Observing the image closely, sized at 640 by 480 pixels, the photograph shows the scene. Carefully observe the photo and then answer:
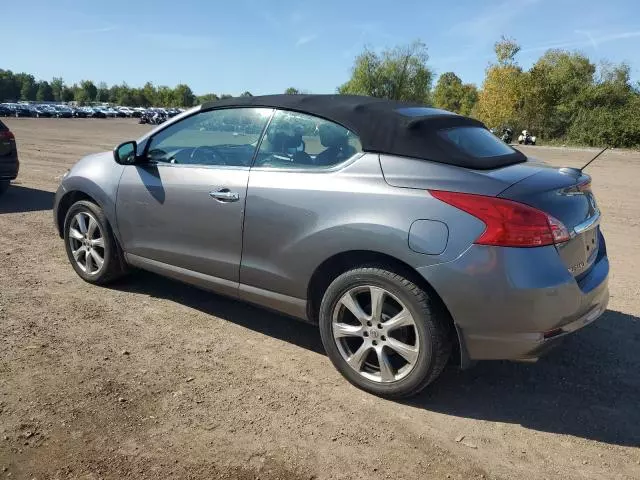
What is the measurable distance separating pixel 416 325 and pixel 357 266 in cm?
49

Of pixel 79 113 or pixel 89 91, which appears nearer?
pixel 79 113

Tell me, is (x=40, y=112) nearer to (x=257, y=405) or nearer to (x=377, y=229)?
(x=257, y=405)

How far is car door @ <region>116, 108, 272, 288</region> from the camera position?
371cm

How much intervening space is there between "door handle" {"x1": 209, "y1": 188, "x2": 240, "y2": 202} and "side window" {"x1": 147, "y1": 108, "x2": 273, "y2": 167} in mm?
216

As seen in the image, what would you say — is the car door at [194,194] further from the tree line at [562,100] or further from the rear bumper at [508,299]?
the tree line at [562,100]

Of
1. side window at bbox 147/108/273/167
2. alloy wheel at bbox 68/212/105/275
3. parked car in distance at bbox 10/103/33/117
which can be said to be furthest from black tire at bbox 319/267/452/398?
parked car in distance at bbox 10/103/33/117

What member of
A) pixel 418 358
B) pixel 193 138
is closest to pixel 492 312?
pixel 418 358

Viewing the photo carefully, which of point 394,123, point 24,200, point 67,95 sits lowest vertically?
point 24,200

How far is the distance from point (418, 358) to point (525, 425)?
0.69 metres

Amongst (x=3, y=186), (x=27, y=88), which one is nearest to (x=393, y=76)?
(x=3, y=186)

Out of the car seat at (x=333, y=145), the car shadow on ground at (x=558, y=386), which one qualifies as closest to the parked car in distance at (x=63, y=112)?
the car shadow on ground at (x=558, y=386)

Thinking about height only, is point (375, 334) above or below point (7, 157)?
below

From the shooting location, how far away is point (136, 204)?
4266mm

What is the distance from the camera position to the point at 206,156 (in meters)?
4.01
